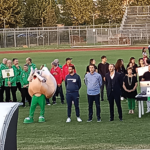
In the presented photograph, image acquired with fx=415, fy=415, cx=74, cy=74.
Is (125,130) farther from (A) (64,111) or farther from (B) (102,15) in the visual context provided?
(B) (102,15)

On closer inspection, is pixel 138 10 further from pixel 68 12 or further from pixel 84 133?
pixel 84 133

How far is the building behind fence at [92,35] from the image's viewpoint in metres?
57.7

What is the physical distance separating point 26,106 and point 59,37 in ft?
155

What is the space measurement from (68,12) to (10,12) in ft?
63.1

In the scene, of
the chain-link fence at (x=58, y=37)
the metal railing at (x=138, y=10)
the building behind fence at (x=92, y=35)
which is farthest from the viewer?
the metal railing at (x=138, y=10)

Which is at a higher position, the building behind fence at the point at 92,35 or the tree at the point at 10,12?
the tree at the point at 10,12

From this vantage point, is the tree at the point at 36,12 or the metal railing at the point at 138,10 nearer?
the metal railing at the point at 138,10

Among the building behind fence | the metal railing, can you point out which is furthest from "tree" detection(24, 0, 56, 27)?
the metal railing

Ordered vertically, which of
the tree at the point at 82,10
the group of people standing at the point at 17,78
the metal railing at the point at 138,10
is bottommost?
the group of people standing at the point at 17,78

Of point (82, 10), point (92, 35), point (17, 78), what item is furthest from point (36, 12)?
point (17, 78)

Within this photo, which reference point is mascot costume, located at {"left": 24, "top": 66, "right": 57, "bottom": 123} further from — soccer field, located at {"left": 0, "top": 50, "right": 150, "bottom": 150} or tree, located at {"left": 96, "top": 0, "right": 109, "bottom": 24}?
tree, located at {"left": 96, "top": 0, "right": 109, "bottom": 24}

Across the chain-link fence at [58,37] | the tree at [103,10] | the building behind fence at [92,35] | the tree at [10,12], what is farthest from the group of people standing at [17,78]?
the tree at [103,10]

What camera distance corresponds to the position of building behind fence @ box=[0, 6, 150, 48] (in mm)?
57719

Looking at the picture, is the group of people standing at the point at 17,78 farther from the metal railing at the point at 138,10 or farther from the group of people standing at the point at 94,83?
the metal railing at the point at 138,10
